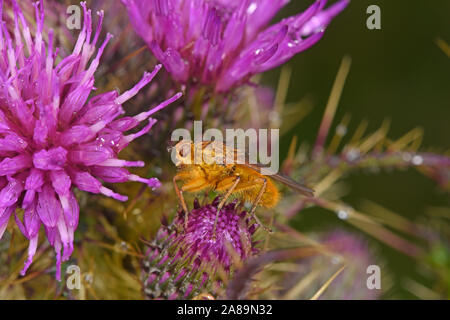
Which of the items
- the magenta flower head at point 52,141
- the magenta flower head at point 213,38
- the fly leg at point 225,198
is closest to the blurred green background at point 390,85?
the magenta flower head at point 213,38

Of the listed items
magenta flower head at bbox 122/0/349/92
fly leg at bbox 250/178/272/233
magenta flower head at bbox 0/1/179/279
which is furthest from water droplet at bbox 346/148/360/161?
magenta flower head at bbox 0/1/179/279

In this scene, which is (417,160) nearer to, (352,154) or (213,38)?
(352,154)

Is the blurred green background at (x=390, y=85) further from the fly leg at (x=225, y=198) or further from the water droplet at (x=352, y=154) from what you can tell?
the fly leg at (x=225, y=198)

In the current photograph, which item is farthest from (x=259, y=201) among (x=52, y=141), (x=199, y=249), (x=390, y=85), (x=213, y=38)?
(x=390, y=85)
